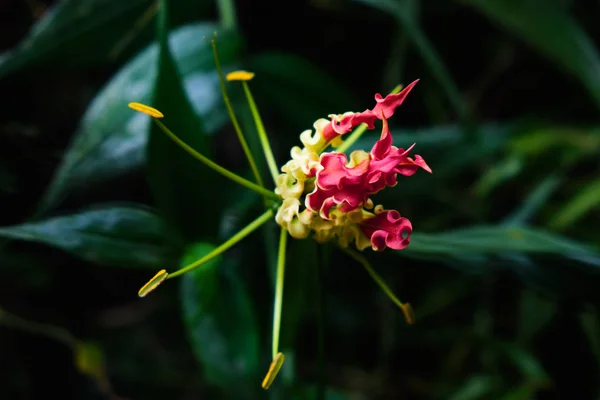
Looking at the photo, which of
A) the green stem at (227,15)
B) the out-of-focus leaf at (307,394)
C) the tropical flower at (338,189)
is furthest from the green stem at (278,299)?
the green stem at (227,15)

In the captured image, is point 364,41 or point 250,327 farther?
point 364,41

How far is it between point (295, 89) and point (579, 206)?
0.53 meters

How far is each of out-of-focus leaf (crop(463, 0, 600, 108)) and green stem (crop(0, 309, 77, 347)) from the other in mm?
905

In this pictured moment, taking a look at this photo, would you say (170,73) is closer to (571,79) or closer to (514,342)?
(514,342)

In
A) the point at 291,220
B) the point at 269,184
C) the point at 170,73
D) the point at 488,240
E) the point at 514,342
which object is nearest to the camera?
the point at 291,220

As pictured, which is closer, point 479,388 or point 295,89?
point 295,89

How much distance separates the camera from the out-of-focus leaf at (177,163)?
23.9 inches

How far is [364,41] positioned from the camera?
122cm

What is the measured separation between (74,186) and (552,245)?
571mm

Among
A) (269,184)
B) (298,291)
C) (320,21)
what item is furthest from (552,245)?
(320,21)

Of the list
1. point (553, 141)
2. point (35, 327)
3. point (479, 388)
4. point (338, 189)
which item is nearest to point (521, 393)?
point (479, 388)

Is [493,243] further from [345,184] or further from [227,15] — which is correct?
[227,15]

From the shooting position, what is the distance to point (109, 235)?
1.92 feet

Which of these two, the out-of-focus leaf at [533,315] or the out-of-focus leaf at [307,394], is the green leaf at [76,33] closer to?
the out-of-focus leaf at [307,394]
